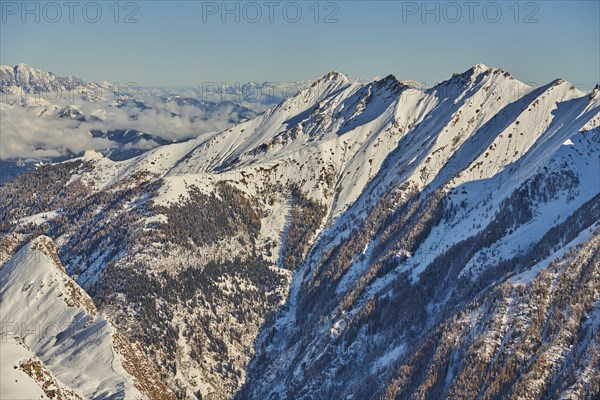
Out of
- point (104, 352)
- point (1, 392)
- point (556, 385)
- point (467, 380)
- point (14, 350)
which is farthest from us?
point (467, 380)

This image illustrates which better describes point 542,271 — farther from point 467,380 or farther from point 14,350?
point 14,350

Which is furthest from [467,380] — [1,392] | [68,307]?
[1,392]

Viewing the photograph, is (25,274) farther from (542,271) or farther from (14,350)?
(542,271)

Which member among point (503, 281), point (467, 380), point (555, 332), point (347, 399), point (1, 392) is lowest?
point (1, 392)

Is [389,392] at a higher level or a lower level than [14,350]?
higher

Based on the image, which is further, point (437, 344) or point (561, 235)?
point (561, 235)

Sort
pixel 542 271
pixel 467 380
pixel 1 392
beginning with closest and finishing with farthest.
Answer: pixel 1 392 → pixel 467 380 → pixel 542 271
